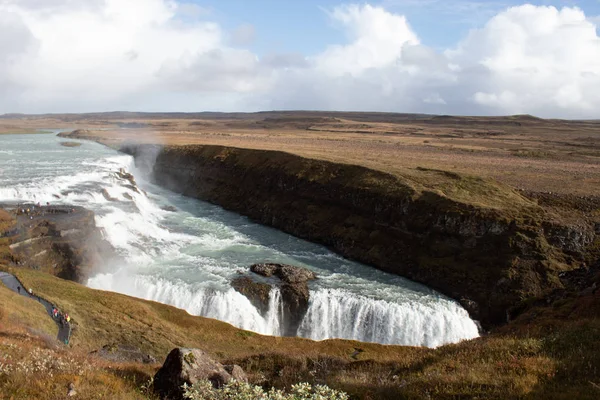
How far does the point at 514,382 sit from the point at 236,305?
89.9 ft

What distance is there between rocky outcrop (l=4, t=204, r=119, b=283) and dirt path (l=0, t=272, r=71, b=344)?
14.2 feet

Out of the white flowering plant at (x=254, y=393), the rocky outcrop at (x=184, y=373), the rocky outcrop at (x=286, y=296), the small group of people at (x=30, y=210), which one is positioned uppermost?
the white flowering plant at (x=254, y=393)

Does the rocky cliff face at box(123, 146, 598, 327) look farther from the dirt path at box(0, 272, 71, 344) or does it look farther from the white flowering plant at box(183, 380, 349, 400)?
the dirt path at box(0, 272, 71, 344)

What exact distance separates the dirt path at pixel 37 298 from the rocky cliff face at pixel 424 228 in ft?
88.1

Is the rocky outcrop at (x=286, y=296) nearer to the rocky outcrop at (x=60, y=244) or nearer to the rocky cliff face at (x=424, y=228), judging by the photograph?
the rocky cliff face at (x=424, y=228)

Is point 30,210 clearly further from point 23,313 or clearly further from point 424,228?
point 424,228

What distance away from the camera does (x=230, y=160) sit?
78.8 metres

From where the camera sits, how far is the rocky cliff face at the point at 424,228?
129 ft

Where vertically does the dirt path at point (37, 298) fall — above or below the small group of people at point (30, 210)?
below

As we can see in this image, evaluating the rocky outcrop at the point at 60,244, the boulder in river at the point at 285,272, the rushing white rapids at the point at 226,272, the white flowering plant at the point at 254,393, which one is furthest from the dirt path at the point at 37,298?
the boulder in river at the point at 285,272

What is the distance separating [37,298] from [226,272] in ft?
52.2

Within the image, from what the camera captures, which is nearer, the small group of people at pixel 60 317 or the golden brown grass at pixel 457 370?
the golden brown grass at pixel 457 370

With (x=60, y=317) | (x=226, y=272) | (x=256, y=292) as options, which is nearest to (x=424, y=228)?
(x=256, y=292)

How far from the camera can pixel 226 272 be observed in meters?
40.7
